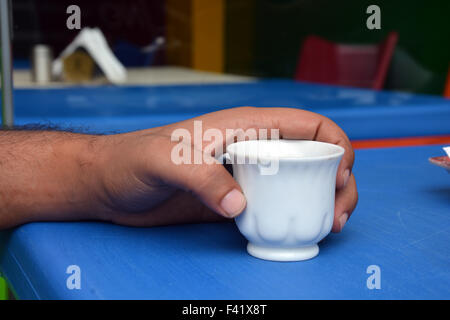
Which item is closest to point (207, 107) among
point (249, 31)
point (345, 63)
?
point (345, 63)

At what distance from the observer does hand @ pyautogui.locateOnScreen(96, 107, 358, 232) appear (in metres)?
0.33

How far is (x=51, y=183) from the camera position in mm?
422

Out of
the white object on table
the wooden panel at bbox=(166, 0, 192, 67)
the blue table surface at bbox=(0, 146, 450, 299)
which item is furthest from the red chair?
the blue table surface at bbox=(0, 146, 450, 299)

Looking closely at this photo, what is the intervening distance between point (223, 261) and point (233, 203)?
4 cm

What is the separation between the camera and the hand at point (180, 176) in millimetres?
334

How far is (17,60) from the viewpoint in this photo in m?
3.00

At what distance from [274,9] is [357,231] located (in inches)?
151

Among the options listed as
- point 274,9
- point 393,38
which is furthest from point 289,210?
point 274,9

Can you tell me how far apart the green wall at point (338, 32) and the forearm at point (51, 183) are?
3.76 feet

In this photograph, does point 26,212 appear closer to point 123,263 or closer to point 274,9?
point 123,263

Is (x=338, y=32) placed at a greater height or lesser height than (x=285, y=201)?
greater

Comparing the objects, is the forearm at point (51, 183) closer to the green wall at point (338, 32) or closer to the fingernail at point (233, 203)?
the fingernail at point (233, 203)

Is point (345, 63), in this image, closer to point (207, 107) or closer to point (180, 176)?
point (207, 107)

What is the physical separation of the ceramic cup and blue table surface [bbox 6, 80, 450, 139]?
426 millimetres
